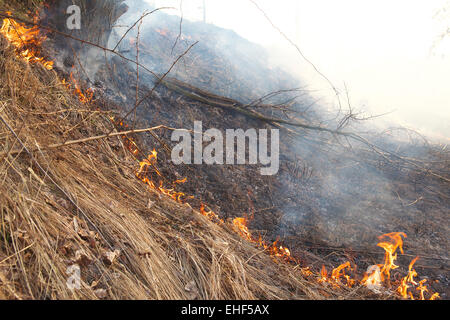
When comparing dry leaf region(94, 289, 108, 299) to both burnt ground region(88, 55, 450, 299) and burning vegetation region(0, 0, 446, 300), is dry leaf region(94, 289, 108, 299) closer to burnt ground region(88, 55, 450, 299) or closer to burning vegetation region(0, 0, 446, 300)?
burning vegetation region(0, 0, 446, 300)

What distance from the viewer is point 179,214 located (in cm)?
251

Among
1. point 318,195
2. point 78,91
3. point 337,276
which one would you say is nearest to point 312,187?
point 318,195

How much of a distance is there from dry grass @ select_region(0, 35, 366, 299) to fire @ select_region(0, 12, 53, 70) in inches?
17.6

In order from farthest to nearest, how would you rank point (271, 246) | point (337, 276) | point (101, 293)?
point (271, 246), point (337, 276), point (101, 293)

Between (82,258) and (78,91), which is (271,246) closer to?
(82,258)

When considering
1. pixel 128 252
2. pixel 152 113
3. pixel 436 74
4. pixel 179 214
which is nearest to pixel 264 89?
pixel 152 113

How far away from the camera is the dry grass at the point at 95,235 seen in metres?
1.61

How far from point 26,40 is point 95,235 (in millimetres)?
2975

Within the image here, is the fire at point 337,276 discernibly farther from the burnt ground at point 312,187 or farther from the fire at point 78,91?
the fire at point 78,91

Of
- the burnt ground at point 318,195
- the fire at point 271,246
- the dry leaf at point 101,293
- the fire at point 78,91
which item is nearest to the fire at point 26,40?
the fire at point 78,91

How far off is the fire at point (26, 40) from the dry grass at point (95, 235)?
1.47 ft

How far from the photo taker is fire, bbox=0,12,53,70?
316 cm

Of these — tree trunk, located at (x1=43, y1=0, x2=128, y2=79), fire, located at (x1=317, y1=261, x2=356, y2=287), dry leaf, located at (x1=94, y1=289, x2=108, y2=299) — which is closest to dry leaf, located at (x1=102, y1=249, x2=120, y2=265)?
dry leaf, located at (x1=94, y1=289, x2=108, y2=299)

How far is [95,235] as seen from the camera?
1912 mm
